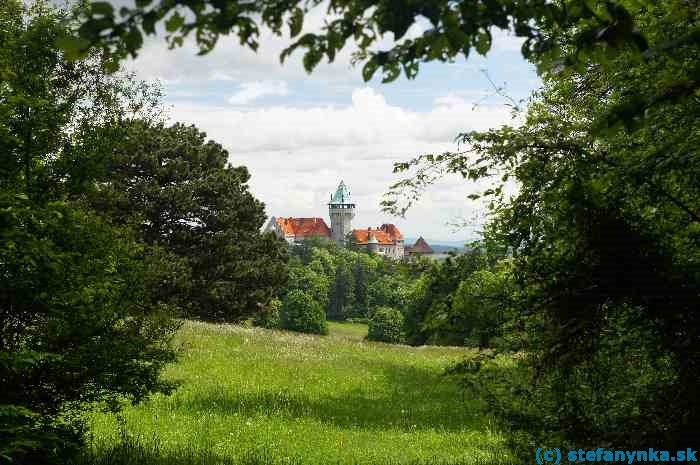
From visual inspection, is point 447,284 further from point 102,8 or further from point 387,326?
point 387,326

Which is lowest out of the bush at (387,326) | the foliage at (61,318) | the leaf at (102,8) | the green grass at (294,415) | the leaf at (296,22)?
the bush at (387,326)

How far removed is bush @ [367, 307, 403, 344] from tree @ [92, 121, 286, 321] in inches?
1851

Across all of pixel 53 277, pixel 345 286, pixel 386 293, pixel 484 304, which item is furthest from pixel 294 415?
pixel 345 286

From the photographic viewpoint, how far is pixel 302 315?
86875mm

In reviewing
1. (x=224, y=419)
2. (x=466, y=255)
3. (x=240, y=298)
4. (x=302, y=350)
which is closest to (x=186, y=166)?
(x=240, y=298)

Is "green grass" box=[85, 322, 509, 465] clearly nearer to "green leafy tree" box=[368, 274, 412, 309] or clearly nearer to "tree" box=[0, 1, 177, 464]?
"tree" box=[0, 1, 177, 464]

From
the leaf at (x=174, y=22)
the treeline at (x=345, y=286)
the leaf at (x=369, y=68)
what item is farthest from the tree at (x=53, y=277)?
the treeline at (x=345, y=286)

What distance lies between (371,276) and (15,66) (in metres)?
122

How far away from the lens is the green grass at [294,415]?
30.9ft

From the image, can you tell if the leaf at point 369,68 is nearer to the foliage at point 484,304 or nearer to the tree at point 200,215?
the foliage at point 484,304

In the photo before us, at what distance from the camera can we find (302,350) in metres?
21.9

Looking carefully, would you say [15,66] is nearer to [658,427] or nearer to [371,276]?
[658,427]

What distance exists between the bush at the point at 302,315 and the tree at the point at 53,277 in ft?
258

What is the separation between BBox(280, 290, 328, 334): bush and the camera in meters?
86.2
